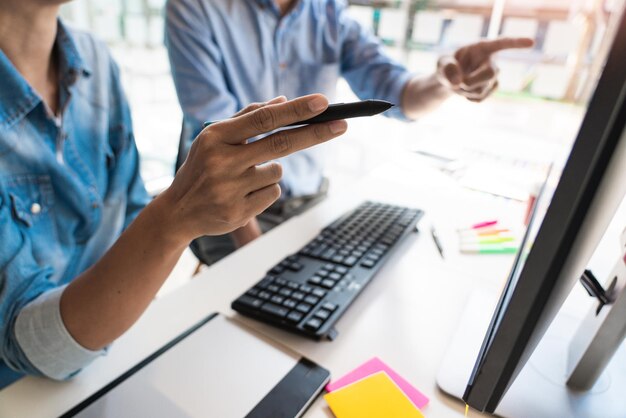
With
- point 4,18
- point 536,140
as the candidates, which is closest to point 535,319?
point 4,18

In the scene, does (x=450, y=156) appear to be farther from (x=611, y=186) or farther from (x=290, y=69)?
(x=611, y=186)

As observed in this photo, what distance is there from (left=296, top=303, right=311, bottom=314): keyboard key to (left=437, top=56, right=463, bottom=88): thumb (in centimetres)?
52

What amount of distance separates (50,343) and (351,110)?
378 millimetres

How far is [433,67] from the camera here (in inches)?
44.0

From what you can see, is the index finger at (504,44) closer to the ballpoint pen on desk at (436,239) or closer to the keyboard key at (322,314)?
the ballpoint pen on desk at (436,239)

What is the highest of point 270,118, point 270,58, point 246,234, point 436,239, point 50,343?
point 270,118

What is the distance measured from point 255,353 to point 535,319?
1.00ft

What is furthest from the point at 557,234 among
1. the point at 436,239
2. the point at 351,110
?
the point at 436,239

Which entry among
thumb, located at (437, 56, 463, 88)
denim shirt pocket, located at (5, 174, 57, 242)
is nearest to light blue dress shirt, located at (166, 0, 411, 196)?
thumb, located at (437, 56, 463, 88)

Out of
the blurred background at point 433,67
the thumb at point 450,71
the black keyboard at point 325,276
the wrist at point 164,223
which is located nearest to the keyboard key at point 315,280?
the black keyboard at point 325,276

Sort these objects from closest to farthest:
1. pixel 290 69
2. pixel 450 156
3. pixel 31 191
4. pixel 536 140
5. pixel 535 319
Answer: pixel 535 319 → pixel 31 191 → pixel 290 69 → pixel 450 156 → pixel 536 140

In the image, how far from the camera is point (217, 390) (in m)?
0.39

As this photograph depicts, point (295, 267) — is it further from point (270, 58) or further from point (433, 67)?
point (433, 67)

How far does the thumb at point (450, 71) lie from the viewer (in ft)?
2.40
